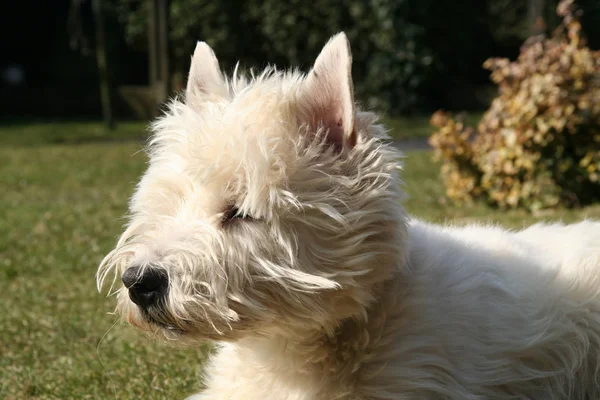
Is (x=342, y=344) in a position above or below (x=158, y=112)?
below

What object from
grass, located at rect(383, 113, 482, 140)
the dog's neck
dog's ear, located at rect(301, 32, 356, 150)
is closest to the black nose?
the dog's neck

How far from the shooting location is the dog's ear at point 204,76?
3133 millimetres

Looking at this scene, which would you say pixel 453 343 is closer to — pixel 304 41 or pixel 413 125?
pixel 413 125

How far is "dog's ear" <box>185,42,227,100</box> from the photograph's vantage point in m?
3.13

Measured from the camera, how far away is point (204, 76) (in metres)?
3.24

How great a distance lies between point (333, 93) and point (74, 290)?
3.76m

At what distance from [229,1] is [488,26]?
843 centimetres

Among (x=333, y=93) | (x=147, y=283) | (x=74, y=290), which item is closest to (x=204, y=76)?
(x=333, y=93)

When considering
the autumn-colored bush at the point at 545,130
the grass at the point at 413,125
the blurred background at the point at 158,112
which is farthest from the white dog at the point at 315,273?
the grass at the point at 413,125

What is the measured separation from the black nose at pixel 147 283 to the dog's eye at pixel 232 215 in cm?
30

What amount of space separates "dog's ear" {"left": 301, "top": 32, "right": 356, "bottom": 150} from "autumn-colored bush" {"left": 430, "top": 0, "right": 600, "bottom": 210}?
6.06 m

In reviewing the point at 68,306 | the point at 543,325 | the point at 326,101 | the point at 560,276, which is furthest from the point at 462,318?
the point at 68,306

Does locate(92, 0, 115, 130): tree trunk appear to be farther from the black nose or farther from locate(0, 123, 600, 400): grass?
the black nose

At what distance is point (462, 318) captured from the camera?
2.87 meters
